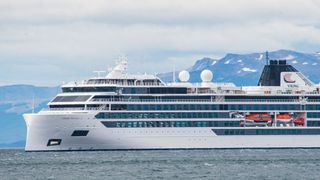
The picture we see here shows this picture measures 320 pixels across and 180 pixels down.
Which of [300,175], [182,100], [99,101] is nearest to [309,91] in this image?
[182,100]

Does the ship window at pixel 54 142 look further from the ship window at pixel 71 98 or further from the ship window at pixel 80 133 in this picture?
the ship window at pixel 71 98

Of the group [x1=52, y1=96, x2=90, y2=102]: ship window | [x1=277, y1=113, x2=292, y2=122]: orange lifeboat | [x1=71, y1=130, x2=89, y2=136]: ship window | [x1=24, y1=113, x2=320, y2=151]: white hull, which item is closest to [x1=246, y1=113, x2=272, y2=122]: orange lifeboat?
[x1=277, y1=113, x2=292, y2=122]: orange lifeboat

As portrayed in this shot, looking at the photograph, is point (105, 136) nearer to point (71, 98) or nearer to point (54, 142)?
point (54, 142)

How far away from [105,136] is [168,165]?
22.6 m

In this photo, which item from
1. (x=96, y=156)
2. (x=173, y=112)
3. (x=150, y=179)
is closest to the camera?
(x=150, y=179)

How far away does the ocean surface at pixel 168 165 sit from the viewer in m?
100

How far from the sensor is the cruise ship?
5285 inches

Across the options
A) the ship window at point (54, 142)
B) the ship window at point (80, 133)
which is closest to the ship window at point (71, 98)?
the ship window at point (80, 133)

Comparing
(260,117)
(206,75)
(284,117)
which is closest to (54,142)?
(206,75)

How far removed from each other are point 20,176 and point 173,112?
39936 millimetres

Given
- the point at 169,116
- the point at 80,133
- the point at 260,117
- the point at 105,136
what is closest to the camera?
the point at 80,133

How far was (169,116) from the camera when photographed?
453ft

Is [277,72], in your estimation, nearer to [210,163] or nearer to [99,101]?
[99,101]

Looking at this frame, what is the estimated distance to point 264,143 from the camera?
143 meters
